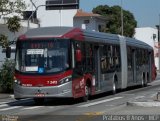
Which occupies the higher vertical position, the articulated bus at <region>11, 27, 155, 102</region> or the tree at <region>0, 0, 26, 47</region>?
the tree at <region>0, 0, 26, 47</region>

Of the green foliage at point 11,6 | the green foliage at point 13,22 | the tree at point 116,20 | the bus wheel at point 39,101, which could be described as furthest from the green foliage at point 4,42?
the tree at point 116,20

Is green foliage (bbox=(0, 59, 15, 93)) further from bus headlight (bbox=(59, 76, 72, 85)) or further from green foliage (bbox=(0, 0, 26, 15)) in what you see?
bus headlight (bbox=(59, 76, 72, 85))

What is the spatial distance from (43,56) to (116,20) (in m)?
79.5

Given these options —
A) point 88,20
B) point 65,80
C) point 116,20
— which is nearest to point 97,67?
point 65,80

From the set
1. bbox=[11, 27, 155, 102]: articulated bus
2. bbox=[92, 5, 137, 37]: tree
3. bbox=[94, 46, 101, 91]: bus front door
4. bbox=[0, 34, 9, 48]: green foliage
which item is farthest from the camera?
bbox=[92, 5, 137, 37]: tree

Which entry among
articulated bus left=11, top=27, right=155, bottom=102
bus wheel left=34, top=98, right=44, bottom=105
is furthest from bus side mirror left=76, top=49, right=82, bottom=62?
bus wheel left=34, top=98, right=44, bottom=105

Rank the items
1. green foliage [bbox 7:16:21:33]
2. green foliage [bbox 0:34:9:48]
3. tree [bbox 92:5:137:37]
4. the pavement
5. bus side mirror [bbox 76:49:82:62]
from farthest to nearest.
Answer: tree [bbox 92:5:137:37], green foliage [bbox 7:16:21:33], green foliage [bbox 0:34:9:48], the pavement, bus side mirror [bbox 76:49:82:62]

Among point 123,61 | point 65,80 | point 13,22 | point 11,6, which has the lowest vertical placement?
point 65,80

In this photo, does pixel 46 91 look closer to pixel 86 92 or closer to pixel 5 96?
pixel 86 92

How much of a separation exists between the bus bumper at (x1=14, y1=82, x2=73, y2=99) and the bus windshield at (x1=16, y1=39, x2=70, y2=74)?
668 mm

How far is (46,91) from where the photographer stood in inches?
918

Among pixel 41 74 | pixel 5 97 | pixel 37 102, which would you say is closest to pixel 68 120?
pixel 41 74

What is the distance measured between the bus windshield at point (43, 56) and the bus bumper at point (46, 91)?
2.19ft

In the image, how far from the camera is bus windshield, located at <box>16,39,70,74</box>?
2330cm
